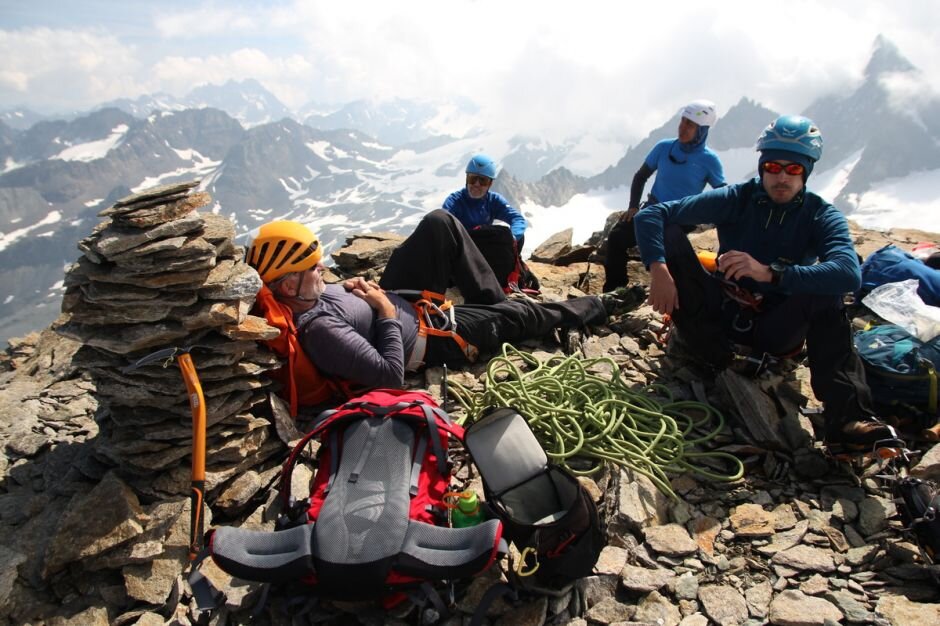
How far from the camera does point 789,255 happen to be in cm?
546

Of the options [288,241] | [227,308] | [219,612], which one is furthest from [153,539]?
[288,241]

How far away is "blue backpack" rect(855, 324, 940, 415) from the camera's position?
5.11 m

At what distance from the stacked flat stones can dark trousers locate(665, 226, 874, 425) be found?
427 cm

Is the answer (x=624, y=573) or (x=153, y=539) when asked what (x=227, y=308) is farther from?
(x=624, y=573)

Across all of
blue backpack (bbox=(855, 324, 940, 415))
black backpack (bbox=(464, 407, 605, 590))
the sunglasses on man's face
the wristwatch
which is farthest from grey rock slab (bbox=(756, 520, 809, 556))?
the sunglasses on man's face

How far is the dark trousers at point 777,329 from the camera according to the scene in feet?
16.0

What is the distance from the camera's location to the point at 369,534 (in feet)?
11.3

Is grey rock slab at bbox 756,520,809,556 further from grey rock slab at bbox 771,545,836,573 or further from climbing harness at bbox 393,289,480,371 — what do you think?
climbing harness at bbox 393,289,480,371

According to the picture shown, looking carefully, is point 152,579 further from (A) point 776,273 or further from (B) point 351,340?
(A) point 776,273

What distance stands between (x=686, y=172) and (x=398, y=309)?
6.64 metres

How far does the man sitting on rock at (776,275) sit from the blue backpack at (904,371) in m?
0.53

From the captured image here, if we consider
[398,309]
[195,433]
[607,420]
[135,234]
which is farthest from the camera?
[398,309]

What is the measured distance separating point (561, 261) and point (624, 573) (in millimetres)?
9846

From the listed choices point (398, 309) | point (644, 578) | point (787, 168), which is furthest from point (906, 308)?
point (398, 309)
